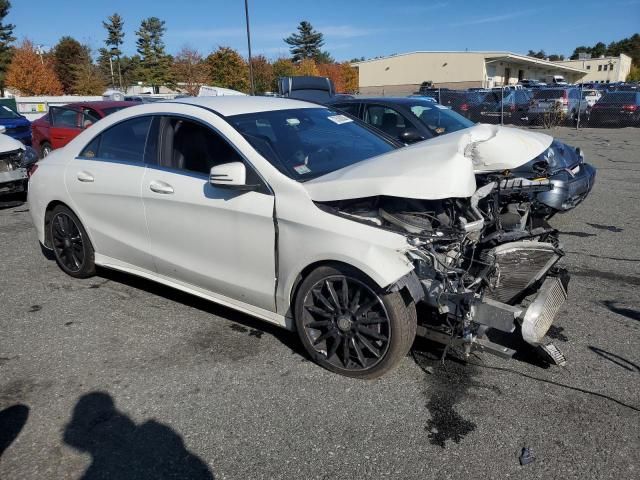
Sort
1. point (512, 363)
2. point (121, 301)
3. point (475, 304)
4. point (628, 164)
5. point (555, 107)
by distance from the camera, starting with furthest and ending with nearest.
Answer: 1. point (555, 107)
2. point (628, 164)
3. point (121, 301)
4. point (512, 363)
5. point (475, 304)

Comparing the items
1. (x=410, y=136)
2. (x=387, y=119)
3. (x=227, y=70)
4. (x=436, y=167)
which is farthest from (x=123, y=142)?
(x=227, y=70)

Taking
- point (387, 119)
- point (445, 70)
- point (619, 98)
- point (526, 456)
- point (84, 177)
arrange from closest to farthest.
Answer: point (526, 456) < point (84, 177) < point (387, 119) < point (619, 98) < point (445, 70)

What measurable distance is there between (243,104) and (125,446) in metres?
2.57

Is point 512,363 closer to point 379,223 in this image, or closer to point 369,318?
point 369,318

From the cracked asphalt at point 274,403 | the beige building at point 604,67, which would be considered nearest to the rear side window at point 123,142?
the cracked asphalt at point 274,403

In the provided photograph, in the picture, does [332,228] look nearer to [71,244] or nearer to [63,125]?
[71,244]

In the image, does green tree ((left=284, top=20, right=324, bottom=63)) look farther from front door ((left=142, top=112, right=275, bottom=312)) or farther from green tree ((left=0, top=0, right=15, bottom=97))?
front door ((left=142, top=112, right=275, bottom=312))

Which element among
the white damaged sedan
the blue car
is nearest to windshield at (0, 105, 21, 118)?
the blue car

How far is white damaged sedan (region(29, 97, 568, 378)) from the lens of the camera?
3.02 m

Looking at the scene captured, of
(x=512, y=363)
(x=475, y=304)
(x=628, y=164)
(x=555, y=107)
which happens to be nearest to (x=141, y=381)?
(x=475, y=304)

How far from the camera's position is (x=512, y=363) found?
3.45 metres

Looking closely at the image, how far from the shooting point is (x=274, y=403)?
122 inches

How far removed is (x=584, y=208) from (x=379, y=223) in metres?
5.84

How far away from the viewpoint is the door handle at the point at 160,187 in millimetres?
3910
